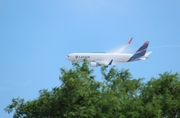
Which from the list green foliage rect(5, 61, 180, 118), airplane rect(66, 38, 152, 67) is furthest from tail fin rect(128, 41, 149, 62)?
green foliage rect(5, 61, 180, 118)

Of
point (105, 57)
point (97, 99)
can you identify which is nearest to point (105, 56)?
point (105, 57)

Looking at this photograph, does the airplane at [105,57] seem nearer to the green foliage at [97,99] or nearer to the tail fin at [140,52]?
the tail fin at [140,52]

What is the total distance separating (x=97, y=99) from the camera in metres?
32.5

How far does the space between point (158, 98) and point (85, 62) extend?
1068 cm

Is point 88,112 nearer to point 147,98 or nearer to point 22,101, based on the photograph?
point 22,101

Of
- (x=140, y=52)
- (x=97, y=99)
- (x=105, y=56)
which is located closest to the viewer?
(x=97, y=99)

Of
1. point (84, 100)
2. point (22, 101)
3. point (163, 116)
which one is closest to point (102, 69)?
point (163, 116)

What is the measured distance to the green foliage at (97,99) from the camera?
31141 millimetres

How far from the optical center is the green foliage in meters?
31.1

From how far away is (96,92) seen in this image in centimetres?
3275

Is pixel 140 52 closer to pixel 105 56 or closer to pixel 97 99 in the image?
pixel 105 56

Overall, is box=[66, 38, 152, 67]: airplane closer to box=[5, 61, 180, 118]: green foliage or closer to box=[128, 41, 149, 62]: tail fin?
box=[128, 41, 149, 62]: tail fin

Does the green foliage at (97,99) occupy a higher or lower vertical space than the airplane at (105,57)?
lower

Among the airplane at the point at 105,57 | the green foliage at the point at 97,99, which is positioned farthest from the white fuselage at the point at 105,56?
the green foliage at the point at 97,99
